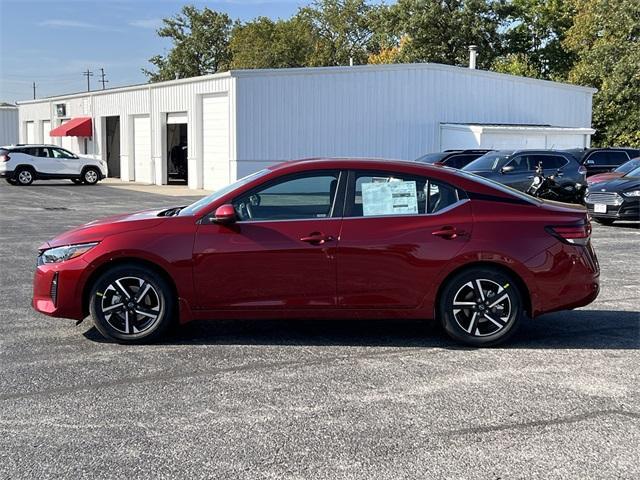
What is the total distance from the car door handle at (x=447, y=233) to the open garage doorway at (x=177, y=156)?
26814 mm

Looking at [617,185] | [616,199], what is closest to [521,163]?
[617,185]

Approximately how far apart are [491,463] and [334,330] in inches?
114

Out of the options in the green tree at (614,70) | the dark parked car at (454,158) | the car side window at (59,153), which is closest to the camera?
→ the dark parked car at (454,158)

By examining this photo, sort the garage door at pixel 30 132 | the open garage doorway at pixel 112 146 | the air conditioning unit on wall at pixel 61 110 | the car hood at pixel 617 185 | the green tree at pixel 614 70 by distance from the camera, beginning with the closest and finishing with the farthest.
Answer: the car hood at pixel 617 185
the green tree at pixel 614 70
the open garage doorway at pixel 112 146
the air conditioning unit on wall at pixel 61 110
the garage door at pixel 30 132

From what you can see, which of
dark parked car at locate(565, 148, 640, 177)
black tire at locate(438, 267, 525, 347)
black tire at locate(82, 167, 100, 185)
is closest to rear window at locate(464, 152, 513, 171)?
dark parked car at locate(565, 148, 640, 177)

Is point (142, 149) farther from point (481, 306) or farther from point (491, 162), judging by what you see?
point (481, 306)

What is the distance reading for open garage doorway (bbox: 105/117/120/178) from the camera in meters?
37.5

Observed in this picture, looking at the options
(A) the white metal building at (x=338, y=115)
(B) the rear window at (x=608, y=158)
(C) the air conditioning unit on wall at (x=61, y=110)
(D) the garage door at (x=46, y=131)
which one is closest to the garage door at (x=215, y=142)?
(A) the white metal building at (x=338, y=115)

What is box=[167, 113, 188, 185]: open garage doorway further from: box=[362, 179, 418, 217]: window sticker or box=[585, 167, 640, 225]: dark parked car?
box=[362, 179, 418, 217]: window sticker

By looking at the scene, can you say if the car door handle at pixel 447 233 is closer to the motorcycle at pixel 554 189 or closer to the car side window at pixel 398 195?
the car side window at pixel 398 195

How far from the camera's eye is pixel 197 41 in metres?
72.2

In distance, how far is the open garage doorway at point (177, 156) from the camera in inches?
1256

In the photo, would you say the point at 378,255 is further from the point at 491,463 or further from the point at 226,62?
the point at 226,62

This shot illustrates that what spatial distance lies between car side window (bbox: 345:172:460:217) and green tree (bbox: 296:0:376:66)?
212ft
